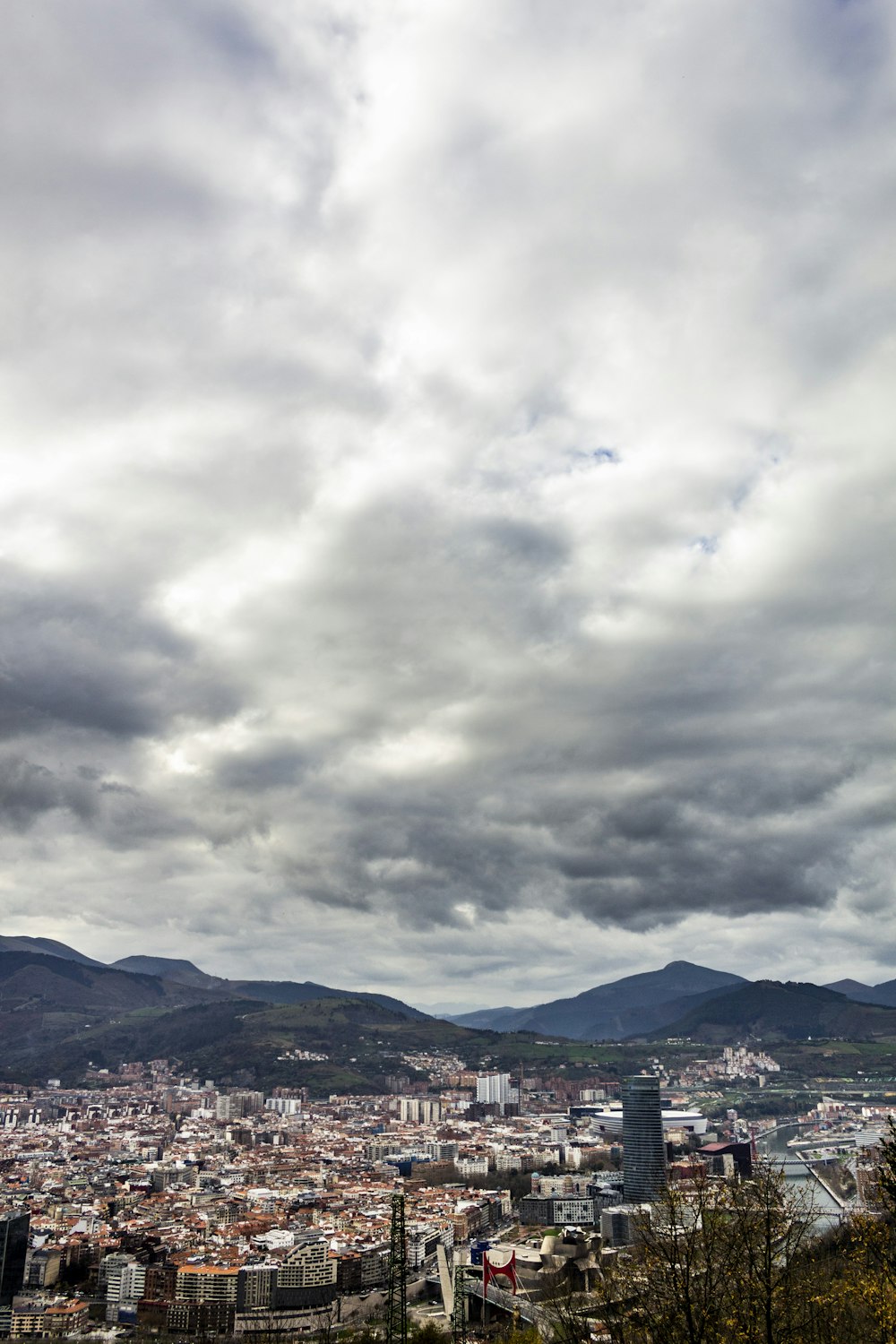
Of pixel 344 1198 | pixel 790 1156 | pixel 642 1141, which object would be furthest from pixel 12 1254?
pixel 790 1156

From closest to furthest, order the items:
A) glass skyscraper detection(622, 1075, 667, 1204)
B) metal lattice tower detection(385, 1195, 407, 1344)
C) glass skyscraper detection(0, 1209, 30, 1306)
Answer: metal lattice tower detection(385, 1195, 407, 1344), glass skyscraper detection(0, 1209, 30, 1306), glass skyscraper detection(622, 1075, 667, 1204)

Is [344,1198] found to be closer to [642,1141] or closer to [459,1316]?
[642,1141]

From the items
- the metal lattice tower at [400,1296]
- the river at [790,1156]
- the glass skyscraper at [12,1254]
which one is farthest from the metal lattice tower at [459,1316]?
the glass skyscraper at [12,1254]

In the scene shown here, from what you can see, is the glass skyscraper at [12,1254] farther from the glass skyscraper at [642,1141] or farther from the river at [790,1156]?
the glass skyscraper at [642,1141]

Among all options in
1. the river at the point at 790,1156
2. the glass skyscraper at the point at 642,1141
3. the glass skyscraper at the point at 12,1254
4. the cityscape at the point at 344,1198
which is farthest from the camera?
the glass skyscraper at the point at 642,1141

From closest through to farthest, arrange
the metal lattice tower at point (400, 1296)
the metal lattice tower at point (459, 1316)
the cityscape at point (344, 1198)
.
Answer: the metal lattice tower at point (400, 1296) < the metal lattice tower at point (459, 1316) < the cityscape at point (344, 1198)

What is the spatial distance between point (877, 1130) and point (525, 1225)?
233 ft

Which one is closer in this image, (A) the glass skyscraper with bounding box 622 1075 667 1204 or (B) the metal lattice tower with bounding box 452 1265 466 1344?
(B) the metal lattice tower with bounding box 452 1265 466 1344

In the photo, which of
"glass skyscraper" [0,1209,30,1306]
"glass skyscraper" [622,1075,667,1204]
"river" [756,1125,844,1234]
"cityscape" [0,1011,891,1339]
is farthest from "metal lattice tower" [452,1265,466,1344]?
"glass skyscraper" [622,1075,667,1204]

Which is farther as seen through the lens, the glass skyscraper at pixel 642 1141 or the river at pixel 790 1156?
the glass skyscraper at pixel 642 1141

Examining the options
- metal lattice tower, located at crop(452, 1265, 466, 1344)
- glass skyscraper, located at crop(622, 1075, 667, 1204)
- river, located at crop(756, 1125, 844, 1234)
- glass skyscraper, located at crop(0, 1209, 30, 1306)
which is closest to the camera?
metal lattice tower, located at crop(452, 1265, 466, 1344)

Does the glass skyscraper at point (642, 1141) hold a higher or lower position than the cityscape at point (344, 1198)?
higher

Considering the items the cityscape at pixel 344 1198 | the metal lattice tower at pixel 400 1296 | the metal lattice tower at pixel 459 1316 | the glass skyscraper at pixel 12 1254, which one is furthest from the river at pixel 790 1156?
the glass skyscraper at pixel 12 1254

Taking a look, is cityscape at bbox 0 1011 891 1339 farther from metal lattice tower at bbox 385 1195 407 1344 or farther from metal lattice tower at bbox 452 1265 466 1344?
metal lattice tower at bbox 452 1265 466 1344
